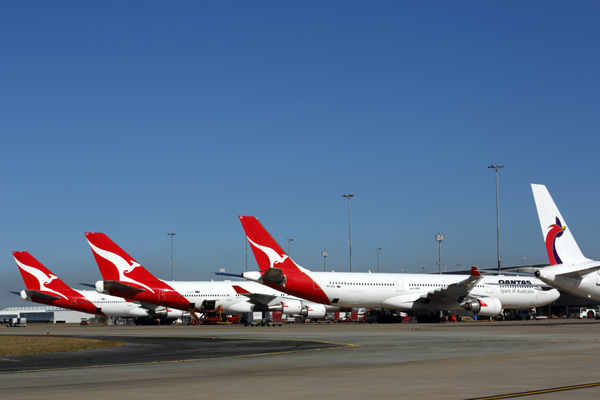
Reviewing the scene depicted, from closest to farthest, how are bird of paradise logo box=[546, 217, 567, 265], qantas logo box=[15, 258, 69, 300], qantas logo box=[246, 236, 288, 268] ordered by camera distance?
bird of paradise logo box=[546, 217, 567, 265], qantas logo box=[246, 236, 288, 268], qantas logo box=[15, 258, 69, 300]

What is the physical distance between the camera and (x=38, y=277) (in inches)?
2761

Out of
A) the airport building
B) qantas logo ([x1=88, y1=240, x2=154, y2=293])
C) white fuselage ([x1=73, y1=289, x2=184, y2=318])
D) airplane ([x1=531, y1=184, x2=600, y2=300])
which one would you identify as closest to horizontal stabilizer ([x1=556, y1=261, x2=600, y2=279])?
airplane ([x1=531, y1=184, x2=600, y2=300])

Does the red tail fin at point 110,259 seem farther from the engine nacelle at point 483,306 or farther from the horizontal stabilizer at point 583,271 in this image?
the horizontal stabilizer at point 583,271

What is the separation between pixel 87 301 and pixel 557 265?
48.3m

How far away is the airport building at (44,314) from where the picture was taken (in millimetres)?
133375

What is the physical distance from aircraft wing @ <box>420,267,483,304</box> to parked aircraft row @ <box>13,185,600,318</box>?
86 millimetres

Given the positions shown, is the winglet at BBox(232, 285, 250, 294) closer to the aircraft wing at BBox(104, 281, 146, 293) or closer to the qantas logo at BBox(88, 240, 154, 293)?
the qantas logo at BBox(88, 240, 154, 293)


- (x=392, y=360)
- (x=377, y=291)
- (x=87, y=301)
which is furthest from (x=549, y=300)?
(x=392, y=360)

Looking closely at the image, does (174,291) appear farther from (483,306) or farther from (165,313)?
(483,306)

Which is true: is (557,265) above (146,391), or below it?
above

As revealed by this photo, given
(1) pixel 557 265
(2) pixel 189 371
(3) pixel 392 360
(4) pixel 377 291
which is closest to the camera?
(2) pixel 189 371

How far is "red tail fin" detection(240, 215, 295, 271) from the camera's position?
5525 cm

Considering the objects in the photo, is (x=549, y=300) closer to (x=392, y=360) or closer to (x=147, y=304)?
(x=147, y=304)

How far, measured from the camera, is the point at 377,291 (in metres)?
57.6
